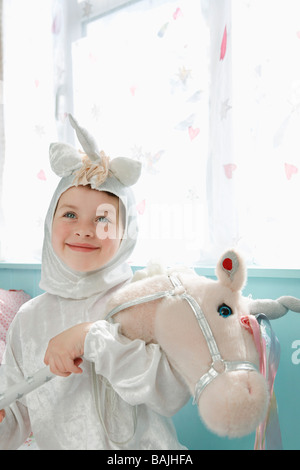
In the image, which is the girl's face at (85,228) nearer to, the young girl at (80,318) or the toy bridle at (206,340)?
the young girl at (80,318)

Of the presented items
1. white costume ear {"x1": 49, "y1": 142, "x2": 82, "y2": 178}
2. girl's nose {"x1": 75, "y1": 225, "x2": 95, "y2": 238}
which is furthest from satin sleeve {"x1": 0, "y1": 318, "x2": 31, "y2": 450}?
white costume ear {"x1": 49, "y1": 142, "x2": 82, "y2": 178}

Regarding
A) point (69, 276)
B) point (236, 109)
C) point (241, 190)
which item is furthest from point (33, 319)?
point (236, 109)

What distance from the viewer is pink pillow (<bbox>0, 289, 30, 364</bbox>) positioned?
143cm

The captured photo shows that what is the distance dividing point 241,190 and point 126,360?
672 millimetres

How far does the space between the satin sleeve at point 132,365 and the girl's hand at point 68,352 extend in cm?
2

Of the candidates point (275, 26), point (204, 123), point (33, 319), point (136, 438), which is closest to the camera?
point (136, 438)

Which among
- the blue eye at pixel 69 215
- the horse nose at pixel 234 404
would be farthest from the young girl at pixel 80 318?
the horse nose at pixel 234 404

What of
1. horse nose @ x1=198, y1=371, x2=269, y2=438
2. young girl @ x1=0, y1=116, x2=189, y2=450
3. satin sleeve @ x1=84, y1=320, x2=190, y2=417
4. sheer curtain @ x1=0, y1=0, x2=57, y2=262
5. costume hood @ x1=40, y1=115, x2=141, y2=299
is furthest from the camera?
sheer curtain @ x1=0, y1=0, x2=57, y2=262

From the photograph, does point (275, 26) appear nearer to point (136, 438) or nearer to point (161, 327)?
point (161, 327)

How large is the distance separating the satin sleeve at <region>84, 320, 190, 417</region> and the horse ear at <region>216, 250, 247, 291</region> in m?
0.16

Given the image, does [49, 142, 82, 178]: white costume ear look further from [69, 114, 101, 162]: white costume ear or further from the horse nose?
the horse nose

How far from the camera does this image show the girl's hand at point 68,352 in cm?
75

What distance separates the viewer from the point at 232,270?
74 cm

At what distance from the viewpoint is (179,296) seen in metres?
0.74
